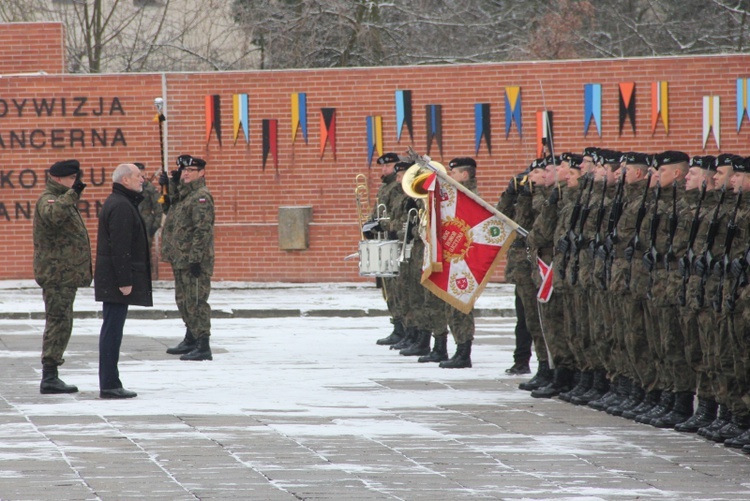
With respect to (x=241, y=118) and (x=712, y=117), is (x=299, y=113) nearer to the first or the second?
(x=241, y=118)

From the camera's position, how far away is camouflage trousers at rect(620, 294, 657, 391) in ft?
34.2

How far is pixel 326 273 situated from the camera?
932 inches

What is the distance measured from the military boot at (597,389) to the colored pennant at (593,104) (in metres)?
12.2

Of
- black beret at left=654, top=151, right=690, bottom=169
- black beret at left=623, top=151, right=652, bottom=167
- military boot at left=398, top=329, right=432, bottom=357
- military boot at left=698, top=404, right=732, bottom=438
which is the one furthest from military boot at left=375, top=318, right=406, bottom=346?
military boot at left=698, top=404, right=732, bottom=438

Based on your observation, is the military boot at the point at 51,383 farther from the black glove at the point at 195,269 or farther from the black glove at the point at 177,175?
the black glove at the point at 177,175

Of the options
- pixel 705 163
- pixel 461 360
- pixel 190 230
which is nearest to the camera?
pixel 705 163

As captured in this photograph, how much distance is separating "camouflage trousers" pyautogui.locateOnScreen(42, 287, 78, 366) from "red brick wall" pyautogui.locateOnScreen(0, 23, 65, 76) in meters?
12.8

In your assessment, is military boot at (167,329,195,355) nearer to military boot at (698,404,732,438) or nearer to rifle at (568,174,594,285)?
rifle at (568,174,594,285)

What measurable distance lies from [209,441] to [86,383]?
358cm

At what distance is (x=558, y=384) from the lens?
1173cm

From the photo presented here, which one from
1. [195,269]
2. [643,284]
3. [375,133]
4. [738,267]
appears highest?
[375,133]

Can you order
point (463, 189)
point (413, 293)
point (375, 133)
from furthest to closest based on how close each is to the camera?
point (375, 133) < point (413, 293) < point (463, 189)

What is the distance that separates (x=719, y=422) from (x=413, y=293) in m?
6.03

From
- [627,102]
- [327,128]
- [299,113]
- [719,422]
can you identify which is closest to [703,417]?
[719,422]
